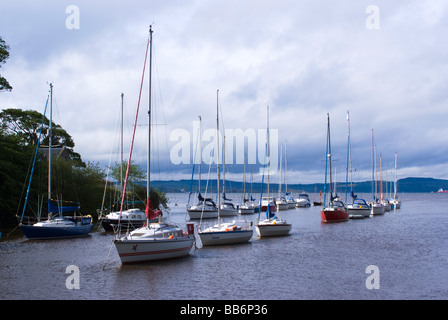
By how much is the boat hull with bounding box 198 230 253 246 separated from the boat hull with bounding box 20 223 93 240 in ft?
48.5

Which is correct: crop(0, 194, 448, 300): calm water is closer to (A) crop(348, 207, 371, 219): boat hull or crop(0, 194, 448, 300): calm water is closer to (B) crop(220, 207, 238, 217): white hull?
(A) crop(348, 207, 371, 219): boat hull

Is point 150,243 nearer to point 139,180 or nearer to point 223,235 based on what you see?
point 223,235

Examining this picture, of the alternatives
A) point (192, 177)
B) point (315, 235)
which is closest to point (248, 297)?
point (315, 235)

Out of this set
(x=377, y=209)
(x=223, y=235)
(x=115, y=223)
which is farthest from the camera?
(x=377, y=209)

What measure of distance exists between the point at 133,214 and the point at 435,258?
105 feet

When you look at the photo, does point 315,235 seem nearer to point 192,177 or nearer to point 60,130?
point 192,177

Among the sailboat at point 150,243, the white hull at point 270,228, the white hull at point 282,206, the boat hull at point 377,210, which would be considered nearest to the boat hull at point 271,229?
the white hull at point 270,228

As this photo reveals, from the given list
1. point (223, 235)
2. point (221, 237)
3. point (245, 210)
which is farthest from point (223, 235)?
point (245, 210)

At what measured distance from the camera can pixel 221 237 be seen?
37.5 metres

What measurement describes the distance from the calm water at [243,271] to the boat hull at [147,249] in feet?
1.85

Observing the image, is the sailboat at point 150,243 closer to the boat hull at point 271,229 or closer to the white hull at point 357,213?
the boat hull at point 271,229

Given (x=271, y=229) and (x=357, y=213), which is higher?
(x=357, y=213)

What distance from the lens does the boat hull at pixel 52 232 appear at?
41188mm

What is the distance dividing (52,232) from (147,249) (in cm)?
1808
